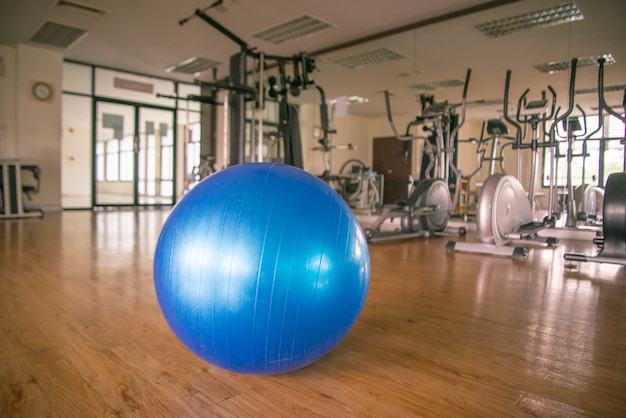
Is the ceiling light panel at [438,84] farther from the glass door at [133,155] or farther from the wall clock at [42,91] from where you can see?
the wall clock at [42,91]

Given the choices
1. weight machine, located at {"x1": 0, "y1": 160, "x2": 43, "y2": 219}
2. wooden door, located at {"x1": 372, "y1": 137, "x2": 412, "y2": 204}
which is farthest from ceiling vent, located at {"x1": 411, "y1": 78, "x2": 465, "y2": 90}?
weight machine, located at {"x1": 0, "y1": 160, "x2": 43, "y2": 219}

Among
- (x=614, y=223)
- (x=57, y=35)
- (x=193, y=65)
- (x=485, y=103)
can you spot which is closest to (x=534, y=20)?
(x=485, y=103)

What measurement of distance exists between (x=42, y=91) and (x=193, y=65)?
2.66 meters

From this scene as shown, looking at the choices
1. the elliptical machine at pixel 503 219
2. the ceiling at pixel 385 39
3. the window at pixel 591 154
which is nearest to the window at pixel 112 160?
the ceiling at pixel 385 39

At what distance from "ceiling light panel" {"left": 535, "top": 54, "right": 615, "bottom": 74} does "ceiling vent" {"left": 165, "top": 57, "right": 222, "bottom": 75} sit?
538 centimetres

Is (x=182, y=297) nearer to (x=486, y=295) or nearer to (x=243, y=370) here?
(x=243, y=370)

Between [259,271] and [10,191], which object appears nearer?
[259,271]

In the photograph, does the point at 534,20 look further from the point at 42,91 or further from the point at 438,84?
the point at 42,91

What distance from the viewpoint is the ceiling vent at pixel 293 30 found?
5504mm

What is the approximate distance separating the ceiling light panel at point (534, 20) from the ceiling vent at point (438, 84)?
4.96ft

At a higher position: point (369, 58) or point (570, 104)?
point (369, 58)

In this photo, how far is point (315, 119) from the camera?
779cm

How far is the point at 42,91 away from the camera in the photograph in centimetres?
711

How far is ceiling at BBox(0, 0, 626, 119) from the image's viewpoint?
4.64 meters
